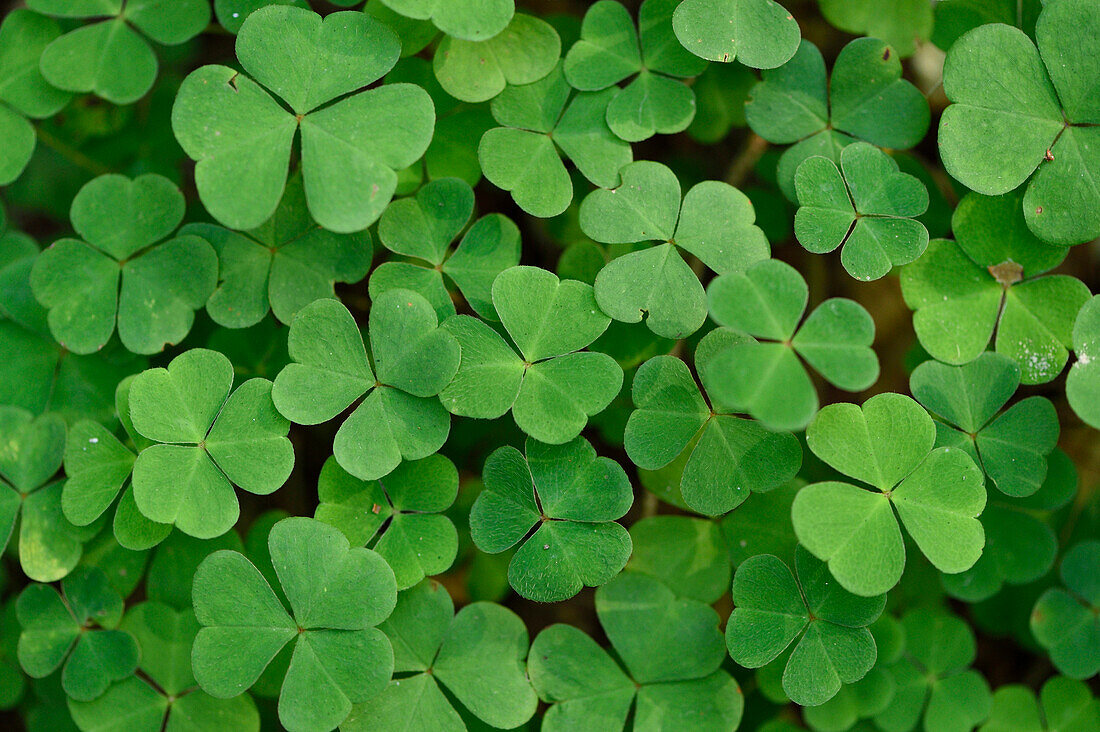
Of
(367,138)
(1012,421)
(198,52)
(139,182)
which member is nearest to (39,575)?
(139,182)

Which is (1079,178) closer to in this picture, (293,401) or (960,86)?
(960,86)

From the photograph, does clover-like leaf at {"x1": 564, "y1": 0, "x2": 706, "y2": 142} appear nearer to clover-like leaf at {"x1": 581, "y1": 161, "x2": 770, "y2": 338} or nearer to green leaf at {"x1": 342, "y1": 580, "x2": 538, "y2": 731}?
clover-like leaf at {"x1": 581, "y1": 161, "x2": 770, "y2": 338}

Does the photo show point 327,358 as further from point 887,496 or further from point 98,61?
point 887,496

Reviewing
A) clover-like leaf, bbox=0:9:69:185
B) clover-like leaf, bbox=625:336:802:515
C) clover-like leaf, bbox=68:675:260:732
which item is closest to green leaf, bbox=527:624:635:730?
clover-like leaf, bbox=625:336:802:515

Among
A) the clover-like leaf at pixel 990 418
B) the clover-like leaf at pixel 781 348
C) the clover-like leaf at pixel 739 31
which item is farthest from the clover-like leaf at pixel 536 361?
the clover-like leaf at pixel 990 418

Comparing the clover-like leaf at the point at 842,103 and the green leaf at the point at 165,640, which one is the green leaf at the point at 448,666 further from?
the clover-like leaf at the point at 842,103

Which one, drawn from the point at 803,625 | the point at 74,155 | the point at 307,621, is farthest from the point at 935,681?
the point at 74,155

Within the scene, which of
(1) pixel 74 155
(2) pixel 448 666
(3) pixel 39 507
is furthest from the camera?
(1) pixel 74 155
